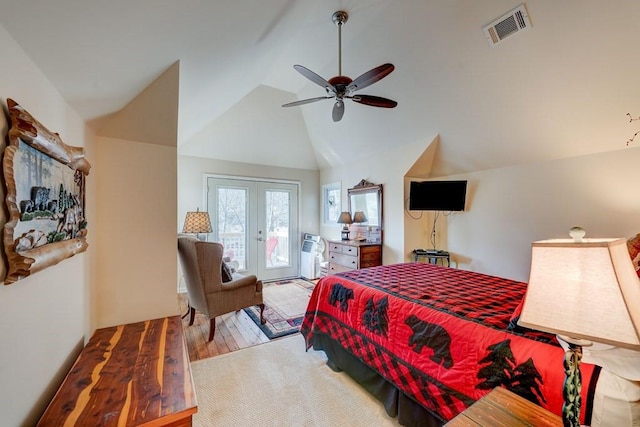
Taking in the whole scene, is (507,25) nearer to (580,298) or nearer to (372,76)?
(372,76)

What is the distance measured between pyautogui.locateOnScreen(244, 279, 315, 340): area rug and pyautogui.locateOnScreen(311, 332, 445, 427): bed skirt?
2.51 ft

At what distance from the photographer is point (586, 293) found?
770mm

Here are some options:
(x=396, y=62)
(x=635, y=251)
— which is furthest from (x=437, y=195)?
(x=635, y=251)

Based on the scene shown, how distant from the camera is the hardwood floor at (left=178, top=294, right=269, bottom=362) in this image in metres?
2.65

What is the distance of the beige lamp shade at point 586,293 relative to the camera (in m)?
0.71

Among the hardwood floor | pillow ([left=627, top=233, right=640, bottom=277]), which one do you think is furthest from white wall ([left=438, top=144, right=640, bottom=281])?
the hardwood floor

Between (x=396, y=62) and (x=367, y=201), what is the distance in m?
2.25

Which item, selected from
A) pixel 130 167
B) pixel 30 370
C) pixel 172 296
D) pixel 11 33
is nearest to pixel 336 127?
pixel 130 167

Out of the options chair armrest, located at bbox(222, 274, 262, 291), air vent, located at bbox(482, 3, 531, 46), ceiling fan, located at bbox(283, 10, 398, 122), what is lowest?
chair armrest, located at bbox(222, 274, 262, 291)

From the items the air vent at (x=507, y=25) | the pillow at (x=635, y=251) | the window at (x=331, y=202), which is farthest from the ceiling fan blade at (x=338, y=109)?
the window at (x=331, y=202)

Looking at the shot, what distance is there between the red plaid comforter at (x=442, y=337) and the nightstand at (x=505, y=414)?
14 cm

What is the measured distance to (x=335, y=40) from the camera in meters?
3.07

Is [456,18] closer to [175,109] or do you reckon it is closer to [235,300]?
[175,109]

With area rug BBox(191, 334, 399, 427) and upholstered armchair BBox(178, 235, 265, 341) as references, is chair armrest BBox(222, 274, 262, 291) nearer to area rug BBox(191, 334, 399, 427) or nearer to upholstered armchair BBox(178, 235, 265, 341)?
upholstered armchair BBox(178, 235, 265, 341)
